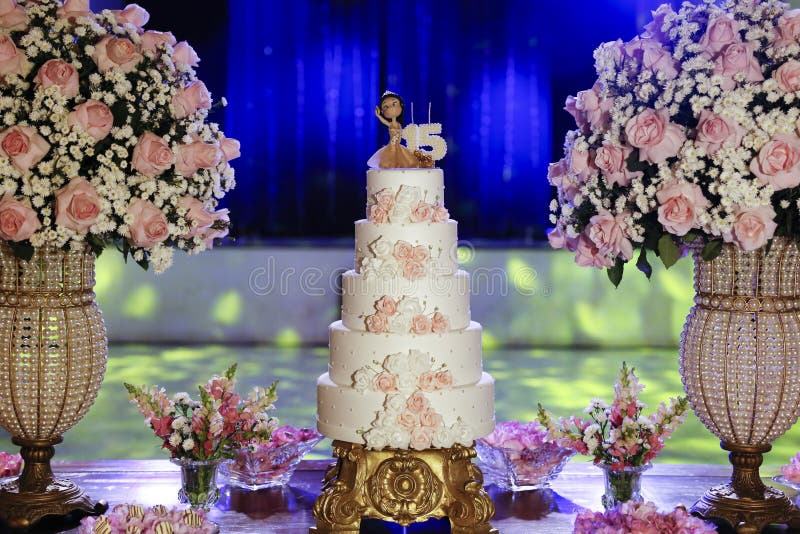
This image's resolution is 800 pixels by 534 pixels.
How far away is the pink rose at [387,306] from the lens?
11.1 feet

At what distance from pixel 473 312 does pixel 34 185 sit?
6.48 metres

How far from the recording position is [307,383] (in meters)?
7.54

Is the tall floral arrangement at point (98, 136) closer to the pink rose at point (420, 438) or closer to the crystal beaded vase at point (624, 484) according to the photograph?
the pink rose at point (420, 438)

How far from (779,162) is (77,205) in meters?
2.15

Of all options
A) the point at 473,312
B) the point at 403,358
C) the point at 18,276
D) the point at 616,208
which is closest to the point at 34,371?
the point at 18,276

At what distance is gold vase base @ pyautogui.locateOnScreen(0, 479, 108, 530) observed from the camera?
3408 millimetres

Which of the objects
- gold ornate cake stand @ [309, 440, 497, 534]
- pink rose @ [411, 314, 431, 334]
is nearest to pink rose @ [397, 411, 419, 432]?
gold ornate cake stand @ [309, 440, 497, 534]

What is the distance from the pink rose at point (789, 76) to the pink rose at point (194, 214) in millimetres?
1875

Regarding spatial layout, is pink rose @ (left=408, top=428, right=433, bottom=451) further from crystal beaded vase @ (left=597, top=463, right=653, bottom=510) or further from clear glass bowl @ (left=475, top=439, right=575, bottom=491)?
crystal beaded vase @ (left=597, top=463, right=653, bottom=510)

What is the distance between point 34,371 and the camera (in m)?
3.44

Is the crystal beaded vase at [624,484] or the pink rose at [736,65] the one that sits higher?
the pink rose at [736,65]

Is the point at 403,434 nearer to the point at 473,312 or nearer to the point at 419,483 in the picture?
the point at 419,483

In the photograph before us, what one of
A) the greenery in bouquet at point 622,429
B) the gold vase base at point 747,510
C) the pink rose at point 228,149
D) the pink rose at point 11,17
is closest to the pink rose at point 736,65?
the greenery in bouquet at point 622,429

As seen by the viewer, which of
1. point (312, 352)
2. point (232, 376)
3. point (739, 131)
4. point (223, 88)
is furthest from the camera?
point (223, 88)
